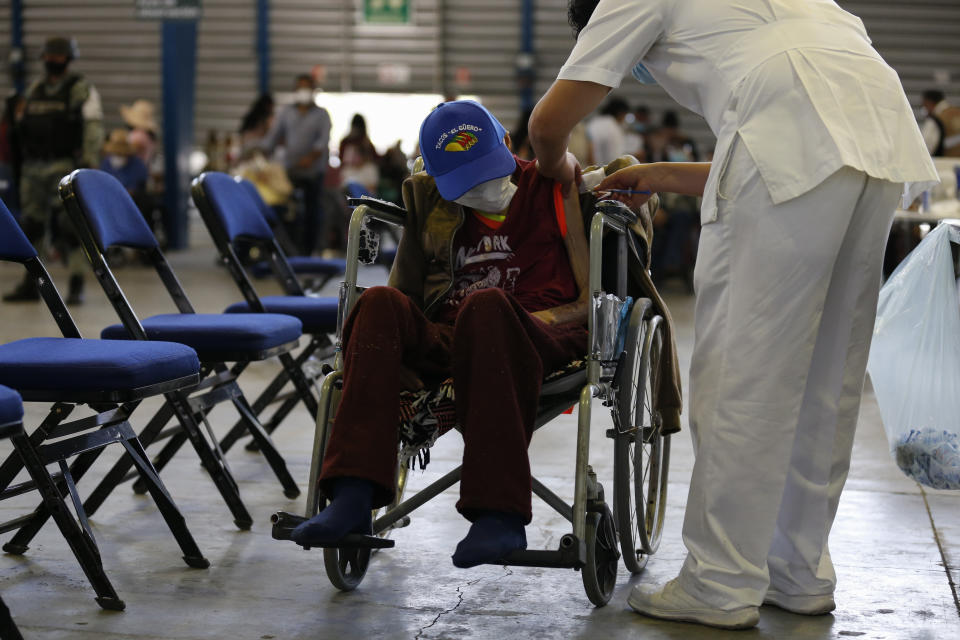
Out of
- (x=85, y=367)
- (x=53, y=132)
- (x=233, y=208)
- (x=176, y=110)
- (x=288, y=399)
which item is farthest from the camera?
(x=176, y=110)

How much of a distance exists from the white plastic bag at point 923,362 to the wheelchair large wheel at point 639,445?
0.51m

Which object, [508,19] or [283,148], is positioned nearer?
[283,148]

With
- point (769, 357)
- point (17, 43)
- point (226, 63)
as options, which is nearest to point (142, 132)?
point (226, 63)

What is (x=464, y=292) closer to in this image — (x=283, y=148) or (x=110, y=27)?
(x=283, y=148)

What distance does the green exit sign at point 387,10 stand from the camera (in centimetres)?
1260

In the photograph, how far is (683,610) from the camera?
7.09ft

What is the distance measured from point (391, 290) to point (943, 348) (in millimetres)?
1219

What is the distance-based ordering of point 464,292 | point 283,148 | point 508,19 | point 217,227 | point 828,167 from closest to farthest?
point 828,167 < point 464,292 < point 217,227 < point 283,148 < point 508,19

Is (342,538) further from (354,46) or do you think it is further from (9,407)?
(354,46)

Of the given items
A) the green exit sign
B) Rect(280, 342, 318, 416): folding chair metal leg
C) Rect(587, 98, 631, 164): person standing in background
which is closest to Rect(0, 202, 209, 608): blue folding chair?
Rect(280, 342, 318, 416): folding chair metal leg

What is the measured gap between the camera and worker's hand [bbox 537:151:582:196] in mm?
2348

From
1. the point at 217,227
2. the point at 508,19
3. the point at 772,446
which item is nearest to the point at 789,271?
the point at 772,446

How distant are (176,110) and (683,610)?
10084mm

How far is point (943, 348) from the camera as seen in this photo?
2457 millimetres
